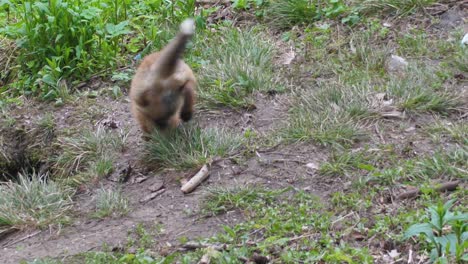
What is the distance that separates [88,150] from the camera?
6980 mm

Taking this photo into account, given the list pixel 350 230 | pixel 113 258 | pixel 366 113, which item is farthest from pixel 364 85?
pixel 113 258

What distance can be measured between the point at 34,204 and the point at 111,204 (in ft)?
2.14

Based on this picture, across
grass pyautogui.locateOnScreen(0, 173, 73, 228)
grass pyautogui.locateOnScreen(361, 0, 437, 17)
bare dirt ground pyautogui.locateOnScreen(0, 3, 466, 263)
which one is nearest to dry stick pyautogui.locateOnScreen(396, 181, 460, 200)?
bare dirt ground pyautogui.locateOnScreen(0, 3, 466, 263)

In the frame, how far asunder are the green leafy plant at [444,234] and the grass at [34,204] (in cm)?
283

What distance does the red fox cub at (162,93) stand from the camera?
6.30 metres

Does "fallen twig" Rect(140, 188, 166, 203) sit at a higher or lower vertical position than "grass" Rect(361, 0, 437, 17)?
lower

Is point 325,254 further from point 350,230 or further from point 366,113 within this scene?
point 366,113

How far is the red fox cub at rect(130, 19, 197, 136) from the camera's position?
6301 mm

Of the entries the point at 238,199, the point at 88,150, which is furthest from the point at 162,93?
the point at 238,199

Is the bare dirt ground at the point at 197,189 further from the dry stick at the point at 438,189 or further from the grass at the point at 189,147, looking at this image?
the dry stick at the point at 438,189

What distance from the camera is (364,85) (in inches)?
270

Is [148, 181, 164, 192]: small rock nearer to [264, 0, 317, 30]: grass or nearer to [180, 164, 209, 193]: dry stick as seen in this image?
[180, 164, 209, 193]: dry stick

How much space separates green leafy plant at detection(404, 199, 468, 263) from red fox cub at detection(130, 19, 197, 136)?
100 inches

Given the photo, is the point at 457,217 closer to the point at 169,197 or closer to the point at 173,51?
the point at 169,197
